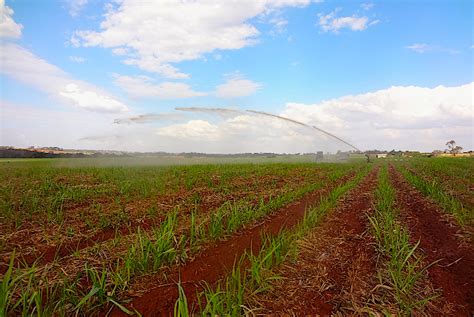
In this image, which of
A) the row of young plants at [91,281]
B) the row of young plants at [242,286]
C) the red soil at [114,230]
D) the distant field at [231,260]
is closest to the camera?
the row of young plants at [242,286]

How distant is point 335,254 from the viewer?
4172mm

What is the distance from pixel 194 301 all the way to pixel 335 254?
229cm

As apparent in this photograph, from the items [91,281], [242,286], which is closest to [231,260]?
[242,286]

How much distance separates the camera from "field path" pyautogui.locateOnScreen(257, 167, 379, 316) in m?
2.86

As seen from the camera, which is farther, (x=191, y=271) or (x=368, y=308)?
(x=191, y=271)

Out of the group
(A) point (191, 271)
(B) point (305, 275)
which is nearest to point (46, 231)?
(A) point (191, 271)

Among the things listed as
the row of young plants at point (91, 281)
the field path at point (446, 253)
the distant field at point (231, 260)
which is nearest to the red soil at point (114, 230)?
the distant field at point (231, 260)

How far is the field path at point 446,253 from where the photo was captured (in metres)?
3.09

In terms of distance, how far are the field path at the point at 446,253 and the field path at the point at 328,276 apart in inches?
29.4

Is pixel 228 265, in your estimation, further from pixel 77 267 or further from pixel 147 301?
pixel 77 267

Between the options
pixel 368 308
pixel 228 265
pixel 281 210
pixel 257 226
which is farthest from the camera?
pixel 281 210

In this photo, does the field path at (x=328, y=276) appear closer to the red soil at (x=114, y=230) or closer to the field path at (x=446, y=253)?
the field path at (x=446, y=253)

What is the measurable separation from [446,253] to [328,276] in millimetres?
2184

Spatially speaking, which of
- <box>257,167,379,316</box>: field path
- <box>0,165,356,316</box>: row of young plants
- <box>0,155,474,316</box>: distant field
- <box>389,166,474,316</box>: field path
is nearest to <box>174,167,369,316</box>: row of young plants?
<box>0,155,474,316</box>: distant field
